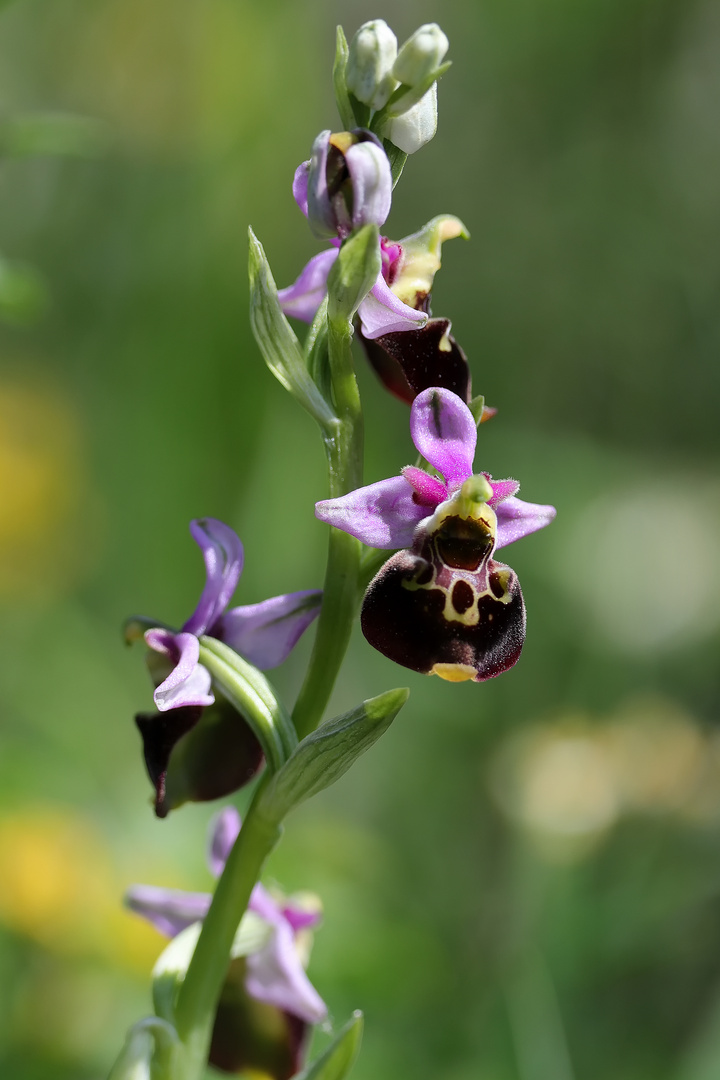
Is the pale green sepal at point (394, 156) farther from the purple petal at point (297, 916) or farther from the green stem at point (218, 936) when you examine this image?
the purple petal at point (297, 916)

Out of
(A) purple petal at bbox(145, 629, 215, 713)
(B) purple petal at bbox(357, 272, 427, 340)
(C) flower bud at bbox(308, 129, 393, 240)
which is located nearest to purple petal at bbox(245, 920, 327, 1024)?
(A) purple petal at bbox(145, 629, 215, 713)

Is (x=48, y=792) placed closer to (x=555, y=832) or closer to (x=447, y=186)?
(x=555, y=832)

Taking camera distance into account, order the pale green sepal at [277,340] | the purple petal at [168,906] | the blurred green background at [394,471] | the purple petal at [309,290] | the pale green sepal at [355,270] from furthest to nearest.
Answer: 1. the blurred green background at [394,471]
2. the purple petal at [168,906]
3. the purple petal at [309,290]
4. the pale green sepal at [277,340]
5. the pale green sepal at [355,270]

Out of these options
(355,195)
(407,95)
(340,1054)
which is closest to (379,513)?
(355,195)

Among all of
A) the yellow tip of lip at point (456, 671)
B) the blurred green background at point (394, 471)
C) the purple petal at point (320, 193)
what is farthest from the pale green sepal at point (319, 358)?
Answer: the blurred green background at point (394, 471)

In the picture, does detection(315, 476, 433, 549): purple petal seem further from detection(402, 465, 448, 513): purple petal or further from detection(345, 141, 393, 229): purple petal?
detection(345, 141, 393, 229): purple petal

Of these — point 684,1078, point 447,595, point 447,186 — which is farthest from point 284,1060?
point 447,186
